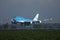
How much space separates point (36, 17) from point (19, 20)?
20.7m

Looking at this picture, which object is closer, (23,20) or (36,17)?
(23,20)

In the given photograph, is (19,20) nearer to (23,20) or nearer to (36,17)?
(23,20)

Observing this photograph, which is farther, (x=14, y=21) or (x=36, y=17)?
(x=36, y=17)

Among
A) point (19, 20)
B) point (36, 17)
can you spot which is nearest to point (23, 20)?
point (19, 20)

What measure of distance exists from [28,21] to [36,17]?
20.1 m

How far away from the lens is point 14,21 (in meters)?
124

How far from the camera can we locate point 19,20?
123 metres

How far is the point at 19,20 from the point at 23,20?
320 cm

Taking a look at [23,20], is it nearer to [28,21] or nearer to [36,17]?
[28,21]

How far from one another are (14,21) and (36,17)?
2317 centimetres

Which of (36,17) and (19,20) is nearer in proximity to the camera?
(19,20)

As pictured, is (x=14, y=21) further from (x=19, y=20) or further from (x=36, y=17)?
(x=36, y=17)

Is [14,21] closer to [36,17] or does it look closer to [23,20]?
[23,20]

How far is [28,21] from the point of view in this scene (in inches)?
→ 4697
